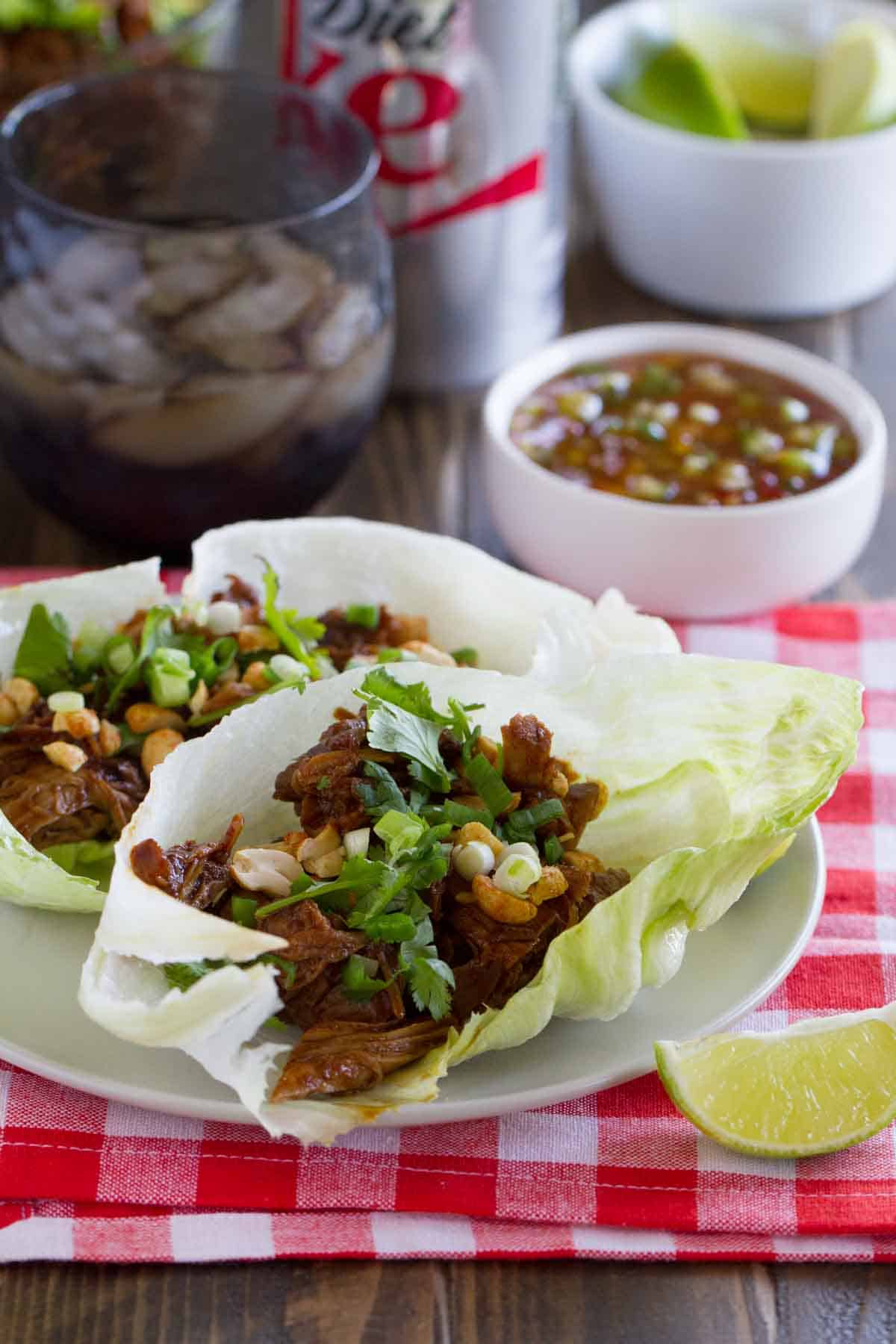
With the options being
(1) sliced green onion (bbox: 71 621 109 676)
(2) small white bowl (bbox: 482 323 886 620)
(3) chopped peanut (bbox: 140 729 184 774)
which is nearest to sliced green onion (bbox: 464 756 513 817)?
(3) chopped peanut (bbox: 140 729 184 774)

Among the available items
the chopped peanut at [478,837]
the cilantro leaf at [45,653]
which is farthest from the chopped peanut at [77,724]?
the chopped peanut at [478,837]

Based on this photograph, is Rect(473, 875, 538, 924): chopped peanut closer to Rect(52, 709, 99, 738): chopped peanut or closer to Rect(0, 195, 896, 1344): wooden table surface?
Rect(0, 195, 896, 1344): wooden table surface

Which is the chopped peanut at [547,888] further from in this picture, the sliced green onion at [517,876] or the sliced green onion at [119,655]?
the sliced green onion at [119,655]

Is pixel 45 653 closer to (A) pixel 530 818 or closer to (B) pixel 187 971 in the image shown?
(B) pixel 187 971

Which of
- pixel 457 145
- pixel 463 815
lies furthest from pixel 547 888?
pixel 457 145

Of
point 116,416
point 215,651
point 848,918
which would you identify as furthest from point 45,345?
point 848,918
